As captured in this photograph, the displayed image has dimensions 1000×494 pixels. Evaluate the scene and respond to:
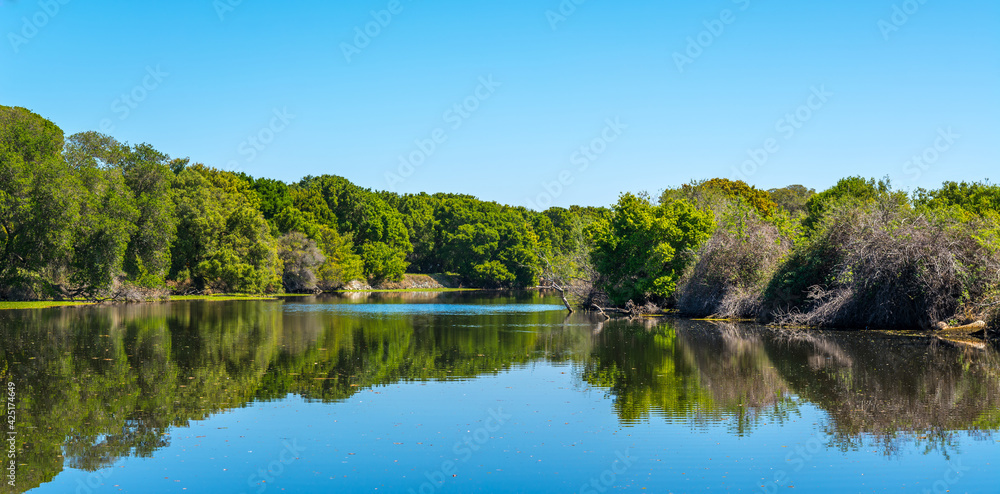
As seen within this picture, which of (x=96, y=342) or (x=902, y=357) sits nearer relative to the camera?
(x=902, y=357)

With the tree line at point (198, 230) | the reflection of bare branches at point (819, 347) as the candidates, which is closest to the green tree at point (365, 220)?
the tree line at point (198, 230)

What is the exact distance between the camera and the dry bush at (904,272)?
3052cm

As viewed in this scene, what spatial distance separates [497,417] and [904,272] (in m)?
24.2

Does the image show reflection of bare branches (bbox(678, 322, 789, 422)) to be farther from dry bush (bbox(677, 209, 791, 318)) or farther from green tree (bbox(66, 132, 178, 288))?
green tree (bbox(66, 132, 178, 288))

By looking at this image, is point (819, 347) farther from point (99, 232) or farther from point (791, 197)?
point (791, 197)

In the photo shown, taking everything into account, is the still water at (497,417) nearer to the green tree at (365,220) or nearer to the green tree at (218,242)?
the green tree at (218,242)

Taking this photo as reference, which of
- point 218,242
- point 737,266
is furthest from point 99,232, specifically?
point 737,266

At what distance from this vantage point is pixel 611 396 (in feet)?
55.2

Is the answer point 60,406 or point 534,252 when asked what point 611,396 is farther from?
point 534,252

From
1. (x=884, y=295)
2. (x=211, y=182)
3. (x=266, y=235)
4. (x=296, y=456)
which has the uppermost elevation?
(x=211, y=182)

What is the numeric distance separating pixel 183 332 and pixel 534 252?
93.5 metres

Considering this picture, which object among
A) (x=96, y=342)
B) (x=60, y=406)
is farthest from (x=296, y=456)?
(x=96, y=342)

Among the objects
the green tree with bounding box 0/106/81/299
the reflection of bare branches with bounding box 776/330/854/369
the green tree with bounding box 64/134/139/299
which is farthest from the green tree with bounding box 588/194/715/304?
the green tree with bounding box 0/106/81/299

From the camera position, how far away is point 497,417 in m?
14.5
